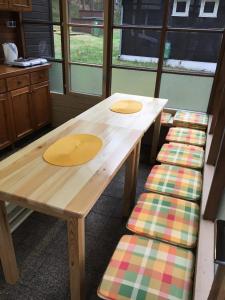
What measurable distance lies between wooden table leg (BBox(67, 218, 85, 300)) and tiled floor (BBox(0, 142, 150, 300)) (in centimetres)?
27

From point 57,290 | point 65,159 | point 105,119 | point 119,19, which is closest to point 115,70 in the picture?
point 119,19

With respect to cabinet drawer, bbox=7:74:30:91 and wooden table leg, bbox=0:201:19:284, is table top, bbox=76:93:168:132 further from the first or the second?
cabinet drawer, bbox=7:74:30:91

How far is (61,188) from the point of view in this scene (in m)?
1.13

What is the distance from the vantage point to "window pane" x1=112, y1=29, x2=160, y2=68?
285 centimetres

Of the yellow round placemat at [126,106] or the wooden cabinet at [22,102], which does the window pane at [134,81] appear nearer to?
the yellow round placemat at [126,106]

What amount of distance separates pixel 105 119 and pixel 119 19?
1541mm

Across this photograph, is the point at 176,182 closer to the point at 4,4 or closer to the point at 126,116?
the point at 126,116

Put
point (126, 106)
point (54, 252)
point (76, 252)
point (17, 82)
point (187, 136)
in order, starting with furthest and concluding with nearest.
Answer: point (17, 82) → point (187, 136) → point (126, 106) → point (54, 252) → point (76, 252)

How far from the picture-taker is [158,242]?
1.28 meters

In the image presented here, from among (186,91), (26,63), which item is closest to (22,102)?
(26,63)

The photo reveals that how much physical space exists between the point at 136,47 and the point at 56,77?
1.22m

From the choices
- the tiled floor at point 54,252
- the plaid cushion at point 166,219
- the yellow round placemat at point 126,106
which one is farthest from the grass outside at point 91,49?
the plaid cushion at point 166,219

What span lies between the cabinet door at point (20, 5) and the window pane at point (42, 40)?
0.26 metres

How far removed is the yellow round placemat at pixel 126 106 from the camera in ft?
7.13
